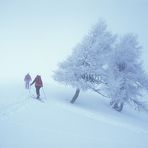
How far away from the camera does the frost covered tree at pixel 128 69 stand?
86.2ft

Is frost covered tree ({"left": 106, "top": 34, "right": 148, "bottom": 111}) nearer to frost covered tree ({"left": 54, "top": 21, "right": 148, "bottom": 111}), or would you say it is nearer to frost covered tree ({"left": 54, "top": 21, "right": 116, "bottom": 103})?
frost covered tree ({"left": 54, "top": 21, "right": 148, "bottom": 111})

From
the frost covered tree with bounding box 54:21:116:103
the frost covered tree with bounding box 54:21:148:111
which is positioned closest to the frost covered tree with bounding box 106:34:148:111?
the frost covered tree with bounding box 54:21:148:111

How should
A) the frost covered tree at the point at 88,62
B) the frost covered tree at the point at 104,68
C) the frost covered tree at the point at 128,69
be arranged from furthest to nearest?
the frost covered tree at the point at 128,69 → the frost covered tree at the point at 104,68 → the frost covered tree at the point at 88,62

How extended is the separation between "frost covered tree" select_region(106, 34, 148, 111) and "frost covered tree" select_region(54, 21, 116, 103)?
3.31 meters

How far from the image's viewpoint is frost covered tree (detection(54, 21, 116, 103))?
22.5 m

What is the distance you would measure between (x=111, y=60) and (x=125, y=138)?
16931 millimetres

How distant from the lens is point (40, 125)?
10039 mm

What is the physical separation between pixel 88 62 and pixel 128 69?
23.8 ft

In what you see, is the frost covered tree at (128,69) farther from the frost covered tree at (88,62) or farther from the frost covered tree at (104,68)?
the frost covered tree at (88,62)

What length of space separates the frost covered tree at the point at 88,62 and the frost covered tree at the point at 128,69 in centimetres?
331

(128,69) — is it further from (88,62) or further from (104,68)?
(88,62)

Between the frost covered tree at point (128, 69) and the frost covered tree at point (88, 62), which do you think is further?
the frost covered tree at point (128, 69)

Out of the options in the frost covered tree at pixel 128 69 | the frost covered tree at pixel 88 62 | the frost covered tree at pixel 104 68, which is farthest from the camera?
the frost covered tree at pixel 128 69

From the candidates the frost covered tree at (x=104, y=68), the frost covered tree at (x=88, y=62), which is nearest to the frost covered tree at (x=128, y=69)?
the frost covered tree at (x=104, y=68)
